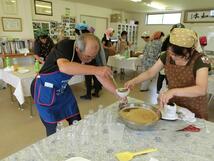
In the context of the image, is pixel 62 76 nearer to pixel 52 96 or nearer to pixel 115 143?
pixel 52 96

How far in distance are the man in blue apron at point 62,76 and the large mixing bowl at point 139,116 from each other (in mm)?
236

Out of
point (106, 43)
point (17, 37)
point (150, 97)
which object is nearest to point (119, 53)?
point (106, 43)

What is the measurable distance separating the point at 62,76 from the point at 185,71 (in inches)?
33.7

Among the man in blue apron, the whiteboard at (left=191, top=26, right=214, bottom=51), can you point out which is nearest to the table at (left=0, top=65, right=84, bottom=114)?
the man in blue apron

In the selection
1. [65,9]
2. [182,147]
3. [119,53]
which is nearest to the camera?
[182,147]

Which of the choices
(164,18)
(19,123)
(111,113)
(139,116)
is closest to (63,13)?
(19,123)

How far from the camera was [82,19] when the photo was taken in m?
6.27

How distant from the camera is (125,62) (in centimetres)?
436

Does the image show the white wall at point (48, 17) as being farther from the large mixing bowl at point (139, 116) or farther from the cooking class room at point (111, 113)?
the large mixing bowl at point (139, 116)

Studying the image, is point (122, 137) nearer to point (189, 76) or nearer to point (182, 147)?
point (182, 147)

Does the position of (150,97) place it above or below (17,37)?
below

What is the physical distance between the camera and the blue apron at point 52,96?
50.4 inches

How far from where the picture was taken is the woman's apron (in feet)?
3.84

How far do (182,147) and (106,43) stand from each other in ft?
12.7
